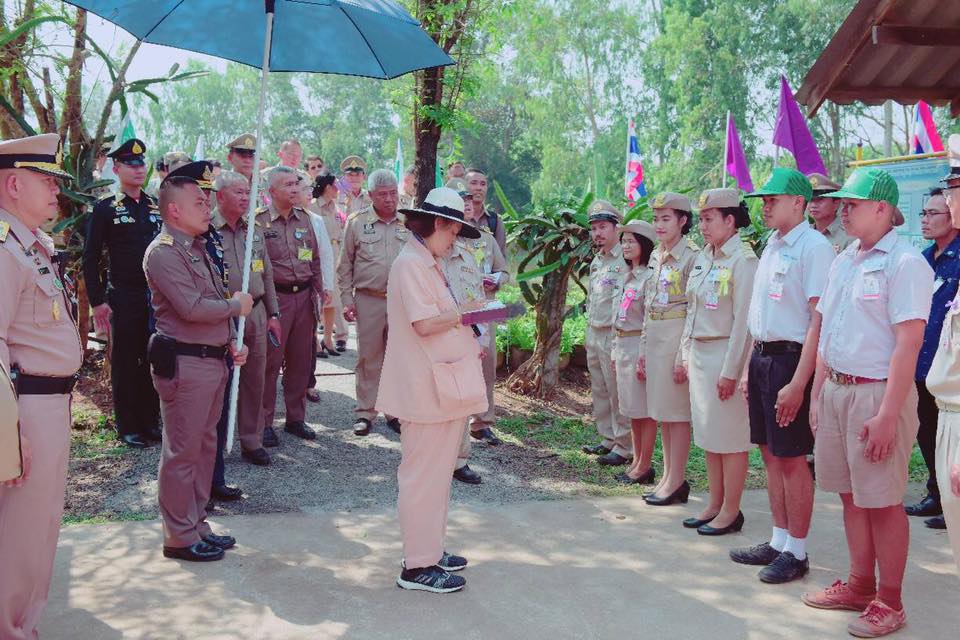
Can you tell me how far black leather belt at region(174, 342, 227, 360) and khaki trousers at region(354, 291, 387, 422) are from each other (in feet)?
8.81

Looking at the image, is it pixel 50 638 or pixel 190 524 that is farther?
pixel 190 524

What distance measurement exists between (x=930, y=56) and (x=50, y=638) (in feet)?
20.6

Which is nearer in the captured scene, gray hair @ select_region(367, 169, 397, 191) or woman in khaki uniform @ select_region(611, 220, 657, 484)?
woman in khaki uniform @ select_region(611, 220, 657, 484)

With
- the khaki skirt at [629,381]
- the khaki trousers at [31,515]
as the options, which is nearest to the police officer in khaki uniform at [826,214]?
the khaki skirt at [629,381]

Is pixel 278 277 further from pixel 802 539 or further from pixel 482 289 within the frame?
pixel 802 539

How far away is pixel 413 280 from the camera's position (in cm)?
405

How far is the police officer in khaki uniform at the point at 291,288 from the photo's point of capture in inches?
265

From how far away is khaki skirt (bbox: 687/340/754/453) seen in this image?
486cm

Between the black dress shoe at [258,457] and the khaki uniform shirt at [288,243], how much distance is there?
4.35 feet

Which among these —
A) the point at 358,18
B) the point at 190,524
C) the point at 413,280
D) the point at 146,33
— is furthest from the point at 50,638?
the point at 358,18

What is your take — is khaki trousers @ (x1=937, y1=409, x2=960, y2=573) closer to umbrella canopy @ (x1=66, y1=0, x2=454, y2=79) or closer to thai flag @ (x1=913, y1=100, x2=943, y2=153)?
umbrella canopy @ (x1=66, y1=0, x2=454, y2=79)

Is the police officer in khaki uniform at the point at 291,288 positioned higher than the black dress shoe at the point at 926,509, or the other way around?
the police officer in khaki uniform at the point at 291,288

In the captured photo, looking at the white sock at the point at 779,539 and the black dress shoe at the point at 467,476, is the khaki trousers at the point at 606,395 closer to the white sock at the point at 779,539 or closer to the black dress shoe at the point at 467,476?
the black dress shoe at the point at 467,476

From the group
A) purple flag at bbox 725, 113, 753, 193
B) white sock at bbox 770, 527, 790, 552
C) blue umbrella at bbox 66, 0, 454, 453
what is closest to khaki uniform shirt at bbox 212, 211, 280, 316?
blue umbrella at bbox 66, 0, 454, 453
